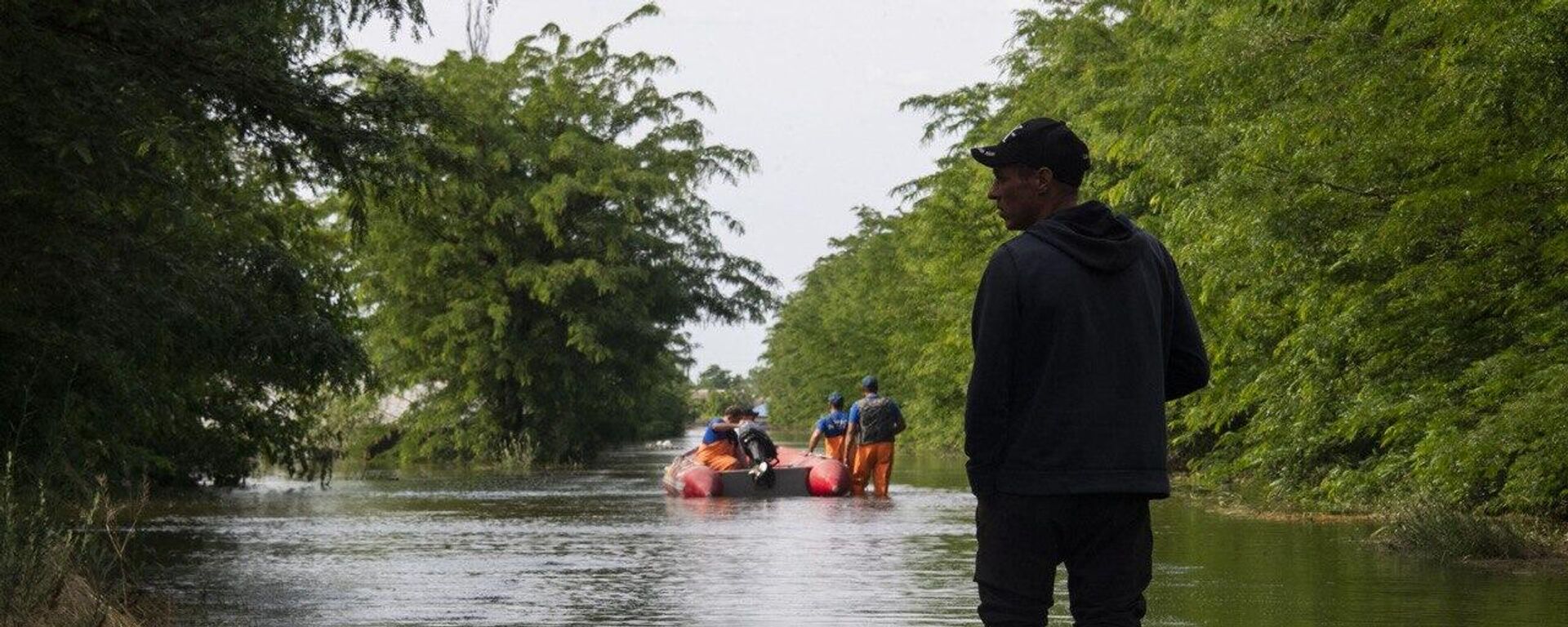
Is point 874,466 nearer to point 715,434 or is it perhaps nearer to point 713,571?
point 715,434

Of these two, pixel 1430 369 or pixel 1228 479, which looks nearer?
pixel 1430 369

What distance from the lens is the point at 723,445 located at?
3148 centimetres

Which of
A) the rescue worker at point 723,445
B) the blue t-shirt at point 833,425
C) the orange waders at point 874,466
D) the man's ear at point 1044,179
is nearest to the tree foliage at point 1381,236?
the orange waders at point 874,466

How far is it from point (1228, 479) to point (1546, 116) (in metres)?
17.3

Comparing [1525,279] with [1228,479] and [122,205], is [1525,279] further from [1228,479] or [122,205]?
[1228,479]

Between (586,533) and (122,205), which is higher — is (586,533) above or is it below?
below

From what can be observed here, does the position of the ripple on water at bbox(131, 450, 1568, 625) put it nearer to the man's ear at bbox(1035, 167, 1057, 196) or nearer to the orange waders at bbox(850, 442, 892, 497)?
the orange waders at bbox(850, 442, 892, 497)

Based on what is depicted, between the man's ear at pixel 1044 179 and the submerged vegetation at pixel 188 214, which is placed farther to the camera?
the submerged vegetation at pixel 188 214

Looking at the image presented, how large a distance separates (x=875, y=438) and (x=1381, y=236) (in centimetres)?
1507

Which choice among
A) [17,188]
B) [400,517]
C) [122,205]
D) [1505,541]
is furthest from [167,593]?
[400,517]

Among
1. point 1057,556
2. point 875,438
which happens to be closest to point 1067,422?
point 1057,556

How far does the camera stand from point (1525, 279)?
16281 millimetres

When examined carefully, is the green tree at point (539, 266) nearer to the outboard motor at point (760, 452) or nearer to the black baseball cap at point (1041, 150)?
the outboard motor at point (760, 452)

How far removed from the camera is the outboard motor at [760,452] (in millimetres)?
30266
